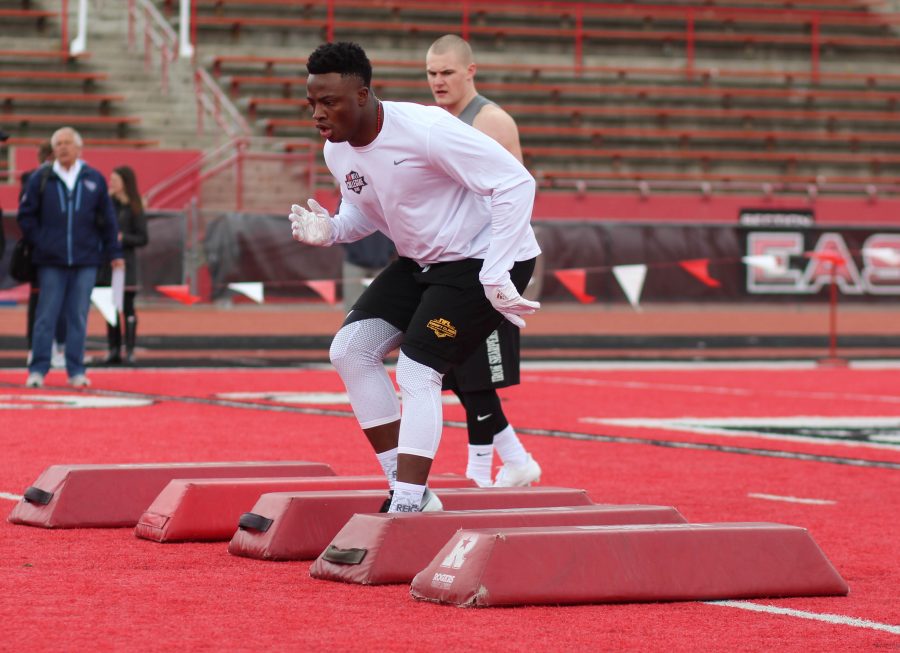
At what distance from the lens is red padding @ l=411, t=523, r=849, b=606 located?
494 cm

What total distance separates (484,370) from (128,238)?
31.4 feet

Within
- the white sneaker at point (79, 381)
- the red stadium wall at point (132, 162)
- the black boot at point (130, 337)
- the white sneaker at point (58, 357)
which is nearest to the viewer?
the white sneaker at point (79, 381)

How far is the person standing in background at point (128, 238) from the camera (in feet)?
53.9

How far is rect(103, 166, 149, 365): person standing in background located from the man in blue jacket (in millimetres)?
2778

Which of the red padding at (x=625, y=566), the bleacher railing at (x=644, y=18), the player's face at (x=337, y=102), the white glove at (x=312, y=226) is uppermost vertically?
the bleacher railing at (x=644, y=18)

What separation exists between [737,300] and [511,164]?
65.8ft

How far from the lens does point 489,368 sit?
24.6 ft

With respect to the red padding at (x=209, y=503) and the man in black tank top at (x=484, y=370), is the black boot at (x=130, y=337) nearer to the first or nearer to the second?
the man in black tank top at (x=484, y=370)

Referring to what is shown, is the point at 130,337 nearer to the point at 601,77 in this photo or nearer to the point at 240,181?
the point at 240,181

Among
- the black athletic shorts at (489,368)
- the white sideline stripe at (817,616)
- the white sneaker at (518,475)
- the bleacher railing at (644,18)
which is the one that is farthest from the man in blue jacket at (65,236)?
the bleacher railing at (644,18)

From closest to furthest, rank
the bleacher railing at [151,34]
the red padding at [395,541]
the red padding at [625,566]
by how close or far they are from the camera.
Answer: the red padding at [625,566], the red padding at [395,541], the bleacher railing at [151,34]

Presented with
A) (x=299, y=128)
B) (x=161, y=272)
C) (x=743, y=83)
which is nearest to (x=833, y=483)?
(x=161, y=272)

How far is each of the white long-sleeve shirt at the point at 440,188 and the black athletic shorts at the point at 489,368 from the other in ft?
5.00

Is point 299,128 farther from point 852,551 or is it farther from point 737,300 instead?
point 852,551
